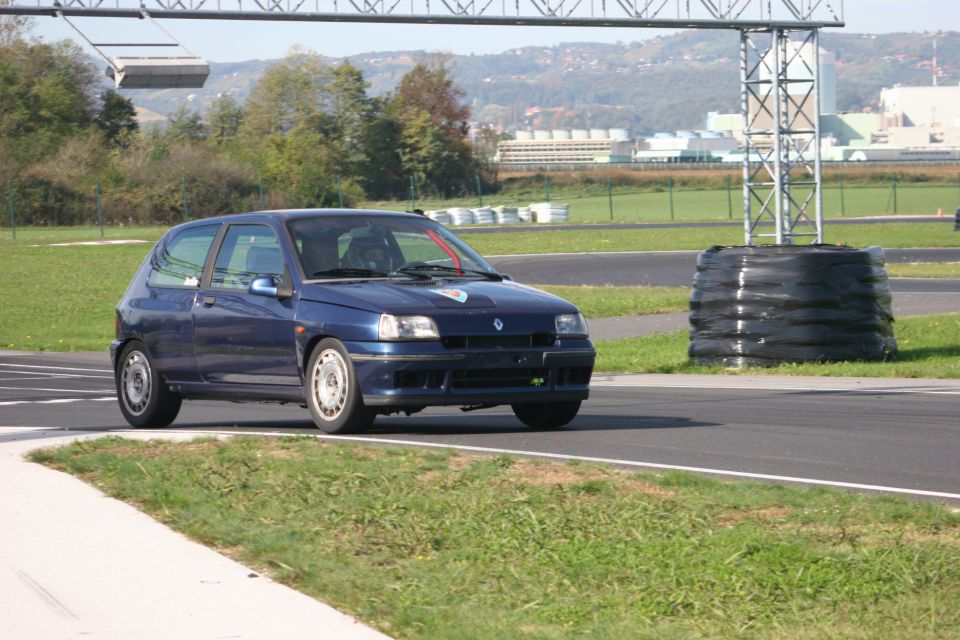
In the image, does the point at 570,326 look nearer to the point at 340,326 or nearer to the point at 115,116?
the point at 340,326

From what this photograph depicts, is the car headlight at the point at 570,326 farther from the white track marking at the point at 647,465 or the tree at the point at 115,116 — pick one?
the tree at the point at 115,116

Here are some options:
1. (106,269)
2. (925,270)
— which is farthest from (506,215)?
(925,270)

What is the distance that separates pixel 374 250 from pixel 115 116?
82.0 metres

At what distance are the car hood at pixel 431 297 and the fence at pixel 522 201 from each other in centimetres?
5140

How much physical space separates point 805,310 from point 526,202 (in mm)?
76844

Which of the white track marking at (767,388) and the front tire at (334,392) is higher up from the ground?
the front tire at (334,392)

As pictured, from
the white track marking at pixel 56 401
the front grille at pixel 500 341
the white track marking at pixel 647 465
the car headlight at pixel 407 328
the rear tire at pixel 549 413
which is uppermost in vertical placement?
the car headlight at pixel 407 328

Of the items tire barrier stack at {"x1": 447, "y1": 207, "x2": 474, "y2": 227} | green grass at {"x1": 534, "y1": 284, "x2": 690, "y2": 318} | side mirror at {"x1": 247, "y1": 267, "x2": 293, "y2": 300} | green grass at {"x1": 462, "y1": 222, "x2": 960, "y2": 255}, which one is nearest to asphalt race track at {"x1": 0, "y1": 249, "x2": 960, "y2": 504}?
side mirror at {"x1": 247, "y1": 267, "x2": 293, "y2": 300}

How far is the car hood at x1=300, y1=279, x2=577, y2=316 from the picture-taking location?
33.4ft

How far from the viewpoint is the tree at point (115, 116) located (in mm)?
88812

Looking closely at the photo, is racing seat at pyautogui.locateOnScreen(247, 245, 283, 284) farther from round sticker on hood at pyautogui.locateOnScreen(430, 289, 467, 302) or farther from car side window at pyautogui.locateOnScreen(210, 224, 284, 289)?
round sticker on hood at pyautogui.locateOnScreen(430, 289, 467, 302)

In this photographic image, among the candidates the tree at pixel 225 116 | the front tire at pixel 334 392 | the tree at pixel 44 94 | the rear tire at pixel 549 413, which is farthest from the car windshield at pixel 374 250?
the tree at pixel 225 116

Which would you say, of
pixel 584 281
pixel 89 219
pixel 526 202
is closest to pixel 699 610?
pixel 584 281

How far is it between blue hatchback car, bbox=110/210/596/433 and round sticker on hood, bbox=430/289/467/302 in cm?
2
